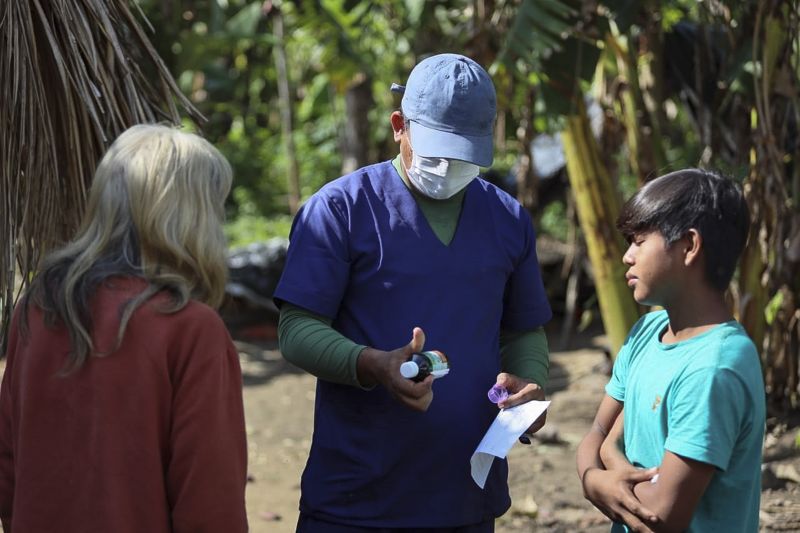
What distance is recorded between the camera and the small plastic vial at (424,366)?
7.25 ft

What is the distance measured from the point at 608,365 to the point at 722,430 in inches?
199

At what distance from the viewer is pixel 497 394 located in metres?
2.44

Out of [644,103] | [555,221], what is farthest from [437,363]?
[555,221]

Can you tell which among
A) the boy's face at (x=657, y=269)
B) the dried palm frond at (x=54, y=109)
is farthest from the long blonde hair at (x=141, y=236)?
the dried palm frond at (x=54, y=109)

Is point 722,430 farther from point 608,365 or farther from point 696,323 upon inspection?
point 608,365

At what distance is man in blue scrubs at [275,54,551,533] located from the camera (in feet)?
7.86

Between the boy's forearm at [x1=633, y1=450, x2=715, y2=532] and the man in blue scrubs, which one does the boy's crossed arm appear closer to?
the boy's forearm at [x1=633, y1=450, x2=715, y2=532]

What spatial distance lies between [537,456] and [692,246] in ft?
11.9

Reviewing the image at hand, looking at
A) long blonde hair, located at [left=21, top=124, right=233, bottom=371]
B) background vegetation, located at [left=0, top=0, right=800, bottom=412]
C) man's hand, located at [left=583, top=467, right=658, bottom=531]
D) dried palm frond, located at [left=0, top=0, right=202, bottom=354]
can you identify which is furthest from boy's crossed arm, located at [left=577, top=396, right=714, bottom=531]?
dried palm frond, located at [left=0, top=0, right=202, bottom=354]

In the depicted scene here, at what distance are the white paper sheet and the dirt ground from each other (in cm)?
230

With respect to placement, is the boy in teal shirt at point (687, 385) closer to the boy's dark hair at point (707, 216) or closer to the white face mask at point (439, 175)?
the boy's dark hair at point (707, 216)

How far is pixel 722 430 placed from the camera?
2.04m

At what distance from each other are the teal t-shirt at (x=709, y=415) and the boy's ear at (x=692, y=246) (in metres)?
0.15

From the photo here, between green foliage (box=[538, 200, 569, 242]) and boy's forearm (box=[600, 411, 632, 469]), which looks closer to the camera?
boy's forearm (box=[600, 411, 632, 469])
